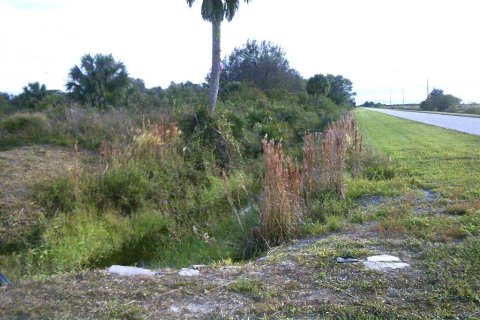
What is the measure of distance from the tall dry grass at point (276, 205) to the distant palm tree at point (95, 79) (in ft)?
60.5

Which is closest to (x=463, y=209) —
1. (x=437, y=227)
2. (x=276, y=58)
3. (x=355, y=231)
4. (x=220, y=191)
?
(x=437, y=227)

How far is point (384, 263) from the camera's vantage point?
14.9 ft

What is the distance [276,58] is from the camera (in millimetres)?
51188

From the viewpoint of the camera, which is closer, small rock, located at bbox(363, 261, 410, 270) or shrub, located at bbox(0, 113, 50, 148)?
small rock, located at bbox(363, 261, 410, 270)

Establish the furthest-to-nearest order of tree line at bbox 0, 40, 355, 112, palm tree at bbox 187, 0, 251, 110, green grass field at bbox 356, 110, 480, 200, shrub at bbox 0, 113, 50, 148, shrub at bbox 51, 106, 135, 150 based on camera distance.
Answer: tree line at bbox 0, 40, 355, 112 → palm tree at bbox 187, 0, 251, 110 → shrub at bbox 0, 113, 50, 148 → shrub at bbox 51, 106, 135, 150 → green grass field at bbox 356, 110, 480, 200

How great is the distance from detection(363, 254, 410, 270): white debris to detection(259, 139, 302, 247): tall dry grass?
170cm

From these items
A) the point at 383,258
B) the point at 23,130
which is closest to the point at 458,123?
the point at 23,130

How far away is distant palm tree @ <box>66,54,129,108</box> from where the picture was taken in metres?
23.7

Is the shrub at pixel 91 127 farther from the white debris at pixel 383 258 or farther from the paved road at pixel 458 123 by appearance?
the paved road at pixel 458 123

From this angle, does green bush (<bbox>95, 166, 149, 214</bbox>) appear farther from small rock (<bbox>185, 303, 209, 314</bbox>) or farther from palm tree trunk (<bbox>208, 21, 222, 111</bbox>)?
palm tree trunk (<bbox>208, 21, 222, 111</bbox>)

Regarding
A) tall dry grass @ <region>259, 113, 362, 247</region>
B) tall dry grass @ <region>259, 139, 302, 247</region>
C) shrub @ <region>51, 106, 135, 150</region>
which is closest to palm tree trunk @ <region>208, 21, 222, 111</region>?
shrub @ <region>51, 106, 135, 150</region>

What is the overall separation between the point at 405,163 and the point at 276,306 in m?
9.15

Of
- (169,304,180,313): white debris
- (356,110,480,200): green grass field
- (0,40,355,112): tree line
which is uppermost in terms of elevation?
(0,40,355,112): tree line

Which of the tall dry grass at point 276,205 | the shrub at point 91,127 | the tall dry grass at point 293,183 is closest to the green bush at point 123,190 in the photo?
the shrub at point 91,127
